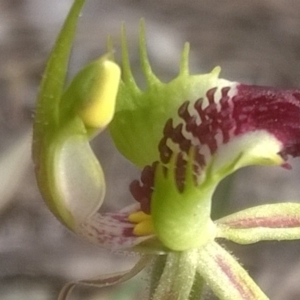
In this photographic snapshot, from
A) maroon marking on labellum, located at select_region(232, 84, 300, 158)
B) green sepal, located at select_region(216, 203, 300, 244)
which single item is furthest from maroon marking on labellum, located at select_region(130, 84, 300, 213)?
green sepal, located at select_region(216, 203, 300, 244)

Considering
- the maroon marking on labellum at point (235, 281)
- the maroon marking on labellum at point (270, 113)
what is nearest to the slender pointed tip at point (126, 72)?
the maroon marking on labellum at point (270, 113)

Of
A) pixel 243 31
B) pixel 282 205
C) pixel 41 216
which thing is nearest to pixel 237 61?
pixel 243 31

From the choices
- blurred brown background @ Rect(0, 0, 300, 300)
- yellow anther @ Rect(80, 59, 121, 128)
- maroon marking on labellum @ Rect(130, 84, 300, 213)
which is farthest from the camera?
blurred brown background @ Rect(0, 0, 300, 300)

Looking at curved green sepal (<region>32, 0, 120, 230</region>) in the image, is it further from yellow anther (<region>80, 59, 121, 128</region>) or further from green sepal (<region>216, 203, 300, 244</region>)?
green sepal (<region>216, 203, 300, 244</region>)

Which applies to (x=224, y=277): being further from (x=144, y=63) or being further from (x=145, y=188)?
(x=144, y=63)

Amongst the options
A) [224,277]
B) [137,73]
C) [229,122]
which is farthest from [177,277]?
[137,73]
